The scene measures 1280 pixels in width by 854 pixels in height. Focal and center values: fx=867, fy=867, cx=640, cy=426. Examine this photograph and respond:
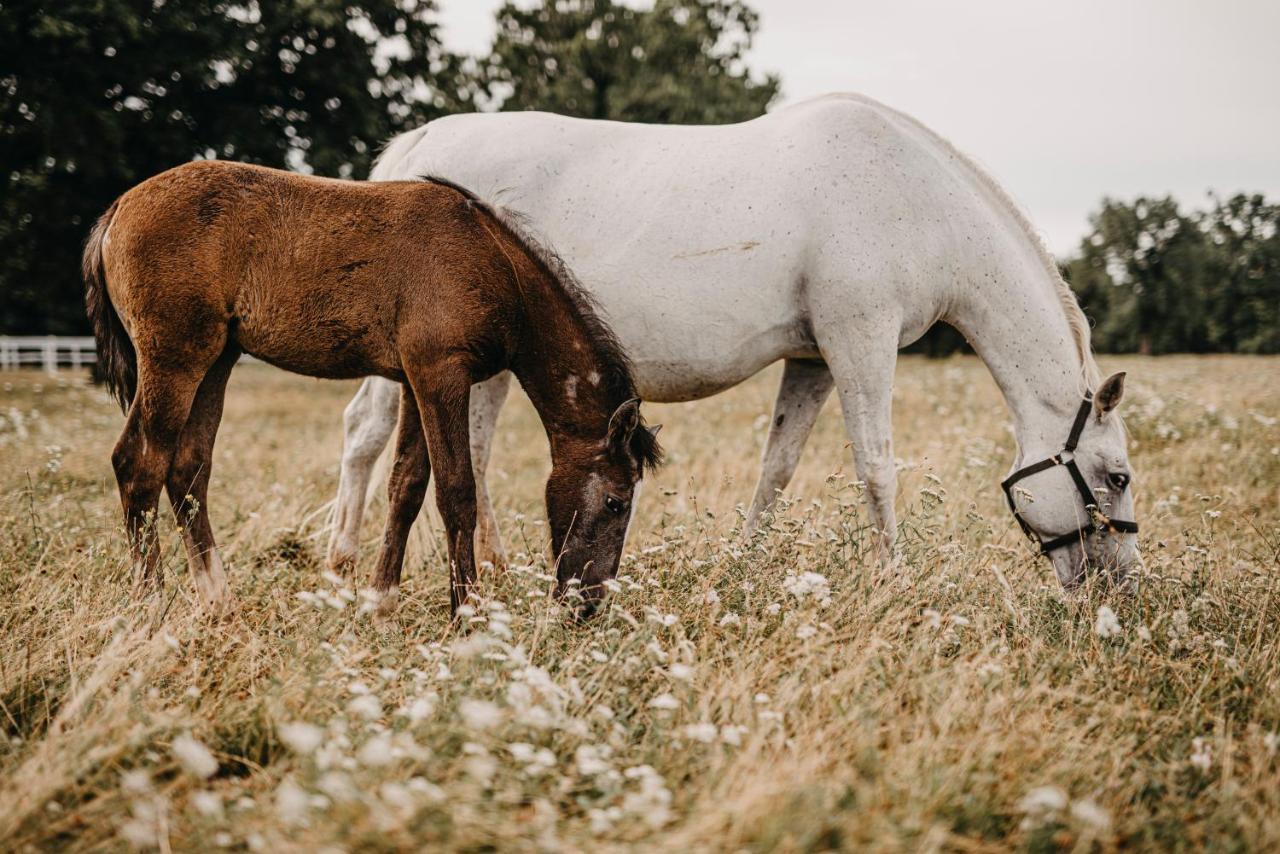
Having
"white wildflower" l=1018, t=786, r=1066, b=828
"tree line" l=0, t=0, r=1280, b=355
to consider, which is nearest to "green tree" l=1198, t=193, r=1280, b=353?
"tree line" l=0, t=0, r=1280, b=355

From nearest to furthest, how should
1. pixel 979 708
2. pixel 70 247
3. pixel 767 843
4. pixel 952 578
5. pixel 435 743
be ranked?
pixel 767 843 < pixel 435 743 < pixel 979 708 < pixel 952 578 < pixel 70 247

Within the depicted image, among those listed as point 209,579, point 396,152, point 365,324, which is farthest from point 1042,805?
point 396,152

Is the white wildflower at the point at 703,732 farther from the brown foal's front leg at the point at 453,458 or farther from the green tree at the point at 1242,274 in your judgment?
the green tree at the point at 1242,274

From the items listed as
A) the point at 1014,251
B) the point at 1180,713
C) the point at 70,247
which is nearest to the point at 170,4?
the point at 70,247

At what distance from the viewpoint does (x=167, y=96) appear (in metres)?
13.3

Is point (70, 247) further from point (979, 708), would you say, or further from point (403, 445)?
point (979, 708)

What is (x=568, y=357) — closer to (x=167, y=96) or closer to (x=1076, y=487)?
(x=1076, y=487)

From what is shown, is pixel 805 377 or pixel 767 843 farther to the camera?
pixel 805 377

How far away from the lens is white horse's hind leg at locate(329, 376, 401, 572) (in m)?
4.83

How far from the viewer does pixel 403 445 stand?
3.99 m

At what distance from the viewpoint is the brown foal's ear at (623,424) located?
359cm

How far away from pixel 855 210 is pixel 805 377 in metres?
1.00

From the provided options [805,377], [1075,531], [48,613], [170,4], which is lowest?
[48,613]

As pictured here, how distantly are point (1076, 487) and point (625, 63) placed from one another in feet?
79.9
